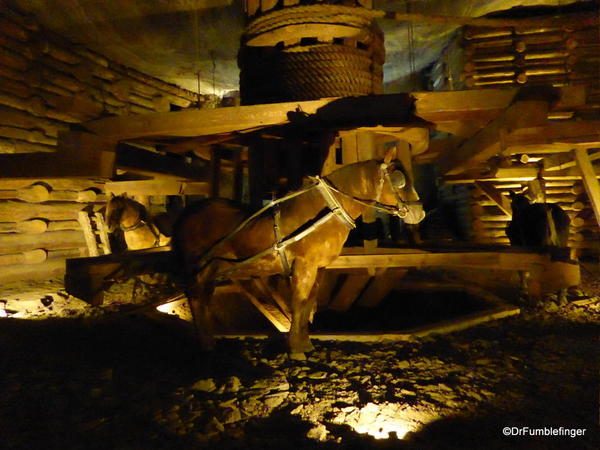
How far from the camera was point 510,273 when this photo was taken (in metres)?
8.65

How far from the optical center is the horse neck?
362cm

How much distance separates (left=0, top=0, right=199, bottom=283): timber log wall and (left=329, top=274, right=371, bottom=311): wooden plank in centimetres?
790

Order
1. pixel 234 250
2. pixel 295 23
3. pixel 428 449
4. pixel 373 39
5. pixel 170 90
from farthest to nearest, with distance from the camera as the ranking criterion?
pixel 170 90 < pixel 373 39 < pixel 295 23 < pixel 234 250 < pixel 428 449

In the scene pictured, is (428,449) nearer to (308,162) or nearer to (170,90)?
(308,162)

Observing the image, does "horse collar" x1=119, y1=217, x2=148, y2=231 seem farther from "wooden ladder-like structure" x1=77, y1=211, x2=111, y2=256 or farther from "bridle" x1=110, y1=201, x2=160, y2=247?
"wooden ladder-like structure" x1=77, y1=211, x2=111, y2=256

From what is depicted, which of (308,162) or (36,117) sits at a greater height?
(36,117)

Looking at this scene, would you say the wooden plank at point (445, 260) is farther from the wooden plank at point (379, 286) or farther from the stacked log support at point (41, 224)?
the stacked log support at point (41, 224)

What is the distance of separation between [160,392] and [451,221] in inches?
468

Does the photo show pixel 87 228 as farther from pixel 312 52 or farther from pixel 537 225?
pixel 537 225

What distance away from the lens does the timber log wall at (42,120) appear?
832 centimetres

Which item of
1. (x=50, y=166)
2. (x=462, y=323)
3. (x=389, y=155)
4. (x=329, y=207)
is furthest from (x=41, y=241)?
(x=462, y=323)

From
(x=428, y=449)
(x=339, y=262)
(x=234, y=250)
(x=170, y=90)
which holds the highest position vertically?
(x=170, y=90)

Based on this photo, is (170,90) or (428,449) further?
(170,90)

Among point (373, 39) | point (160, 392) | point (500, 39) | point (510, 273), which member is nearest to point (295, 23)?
point (373, 39)
